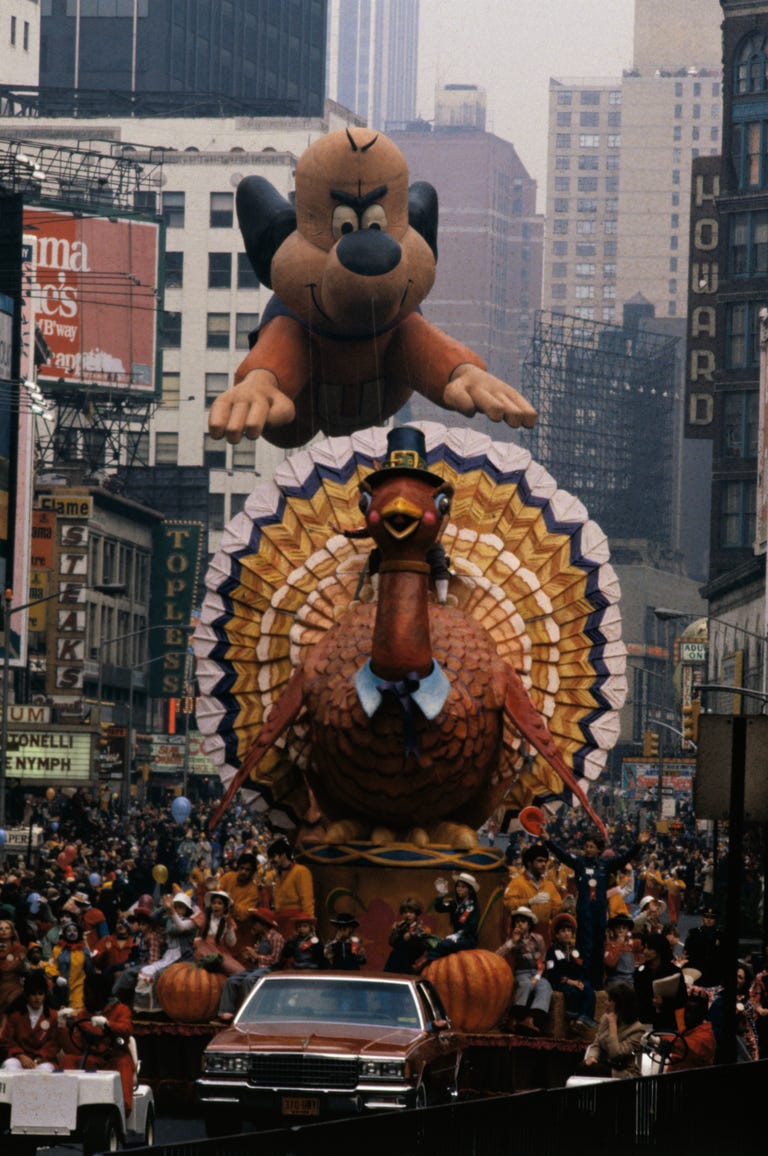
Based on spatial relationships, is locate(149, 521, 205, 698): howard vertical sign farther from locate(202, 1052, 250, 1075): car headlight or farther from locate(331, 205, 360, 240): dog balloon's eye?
locate(202, 1052, 250, 1075): car headlight

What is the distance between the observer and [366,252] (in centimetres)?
2558

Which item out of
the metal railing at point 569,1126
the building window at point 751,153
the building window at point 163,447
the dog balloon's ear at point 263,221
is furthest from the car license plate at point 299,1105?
the building window at point 163,447

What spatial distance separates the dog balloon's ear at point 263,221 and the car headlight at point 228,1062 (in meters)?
13.5

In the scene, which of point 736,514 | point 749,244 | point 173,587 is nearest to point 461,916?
point 736,514

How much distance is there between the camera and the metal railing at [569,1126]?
10320 millimetres

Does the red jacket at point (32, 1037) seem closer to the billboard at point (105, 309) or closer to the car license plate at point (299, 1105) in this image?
the car license plate at point (299, 1105)

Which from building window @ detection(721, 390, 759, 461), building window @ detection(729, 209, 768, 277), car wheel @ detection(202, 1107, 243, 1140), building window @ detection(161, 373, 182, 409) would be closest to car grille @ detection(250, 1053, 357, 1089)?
car wheel @ detection(202, 1107, 243, 1140)

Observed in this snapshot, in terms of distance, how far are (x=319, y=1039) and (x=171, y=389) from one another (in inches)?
4096

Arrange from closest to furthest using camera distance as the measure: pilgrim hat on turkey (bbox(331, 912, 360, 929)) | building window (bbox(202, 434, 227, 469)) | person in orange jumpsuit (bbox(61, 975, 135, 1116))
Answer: person in orange jumpsuit (bbox(61, 975, 135, 1116))
pilgrim hat on turkey (bbox(331, 912, 360, 929))
building window (bbox(202, 434, 227, 469))

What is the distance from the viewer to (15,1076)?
14.0 m

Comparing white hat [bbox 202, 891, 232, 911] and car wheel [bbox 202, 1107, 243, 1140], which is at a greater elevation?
white hat [bbox 202, 891, 232, 911]

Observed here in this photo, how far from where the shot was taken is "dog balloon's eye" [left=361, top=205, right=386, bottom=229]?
26.2 meters

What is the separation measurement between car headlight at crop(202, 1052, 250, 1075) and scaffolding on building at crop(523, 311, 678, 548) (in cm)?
13296

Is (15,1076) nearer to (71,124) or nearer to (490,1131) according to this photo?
(490,1131)
